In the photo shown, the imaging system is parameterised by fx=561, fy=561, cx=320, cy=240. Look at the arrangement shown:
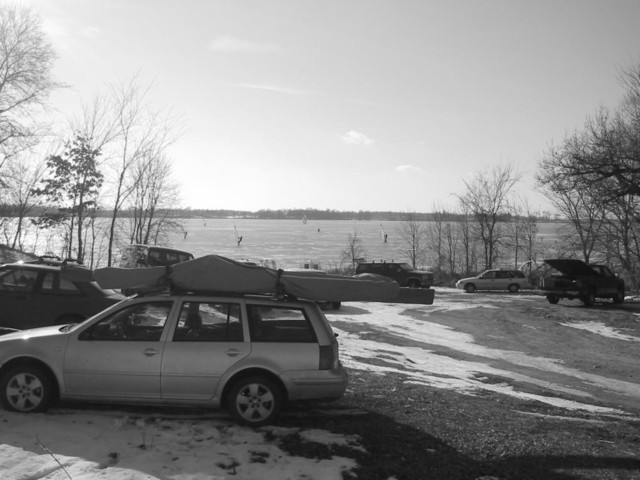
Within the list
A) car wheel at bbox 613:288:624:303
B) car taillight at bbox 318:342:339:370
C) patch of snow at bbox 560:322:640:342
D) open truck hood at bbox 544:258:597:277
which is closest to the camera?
car taillight at bbox 318:342:339:370

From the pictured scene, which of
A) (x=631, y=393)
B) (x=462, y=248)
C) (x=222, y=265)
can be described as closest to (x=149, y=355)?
(x=222, y=265)

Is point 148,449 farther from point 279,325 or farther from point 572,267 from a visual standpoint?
point 572,267

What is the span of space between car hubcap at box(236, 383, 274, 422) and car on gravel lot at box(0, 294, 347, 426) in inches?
0.4

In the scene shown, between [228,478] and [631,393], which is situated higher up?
[228,478]

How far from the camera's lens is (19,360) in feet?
20.8

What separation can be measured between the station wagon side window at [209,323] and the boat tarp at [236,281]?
0.65 feet

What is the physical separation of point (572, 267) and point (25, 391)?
74.9 feet

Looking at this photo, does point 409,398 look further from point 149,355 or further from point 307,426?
point 149,355

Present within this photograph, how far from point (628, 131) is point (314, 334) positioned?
25.3 metres

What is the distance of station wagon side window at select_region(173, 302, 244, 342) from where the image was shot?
6.35 metres

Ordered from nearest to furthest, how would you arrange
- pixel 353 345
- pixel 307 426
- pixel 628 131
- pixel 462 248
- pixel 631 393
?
pixel 307 426 → pixel 631 393 → pixel 353 345 → pixel 628 131 → pixel 462 248

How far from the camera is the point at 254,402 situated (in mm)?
6125

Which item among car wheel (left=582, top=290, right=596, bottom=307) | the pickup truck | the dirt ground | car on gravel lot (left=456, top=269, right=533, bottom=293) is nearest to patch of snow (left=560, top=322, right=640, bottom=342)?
the dirt ground

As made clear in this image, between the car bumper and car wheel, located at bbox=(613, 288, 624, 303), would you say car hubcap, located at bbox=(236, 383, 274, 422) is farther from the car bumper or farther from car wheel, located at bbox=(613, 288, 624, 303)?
car wheel, located at bbox=(613, 288, 624, 303)
